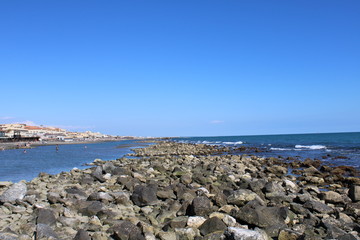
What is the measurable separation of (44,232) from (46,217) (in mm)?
824

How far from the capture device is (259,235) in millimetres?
5504

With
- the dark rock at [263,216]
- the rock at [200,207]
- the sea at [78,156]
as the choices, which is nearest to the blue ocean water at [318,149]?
the sea at [78,156]

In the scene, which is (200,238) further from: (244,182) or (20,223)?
(244,182)

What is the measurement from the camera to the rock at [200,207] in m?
7.05

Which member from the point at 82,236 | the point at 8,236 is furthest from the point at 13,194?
the point at 82,236

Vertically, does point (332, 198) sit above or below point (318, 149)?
below

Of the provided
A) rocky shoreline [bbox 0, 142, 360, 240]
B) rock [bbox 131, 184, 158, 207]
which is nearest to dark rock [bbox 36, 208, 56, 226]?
rocky shoreline [bbox 0, 142, 360, 240]

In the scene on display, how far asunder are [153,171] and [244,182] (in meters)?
4.38

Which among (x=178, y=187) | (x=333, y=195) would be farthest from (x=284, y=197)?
(x=178, y=187)

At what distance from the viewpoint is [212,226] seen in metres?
6.11

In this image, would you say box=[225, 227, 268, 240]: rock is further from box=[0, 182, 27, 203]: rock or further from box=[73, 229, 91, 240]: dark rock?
box=[0, 182, 27, 203]: rock

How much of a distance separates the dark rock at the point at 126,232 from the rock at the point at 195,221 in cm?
116

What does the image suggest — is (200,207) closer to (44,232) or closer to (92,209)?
(92,209)

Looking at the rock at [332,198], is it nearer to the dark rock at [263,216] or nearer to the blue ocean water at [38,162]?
the dark rock at [263,216]
